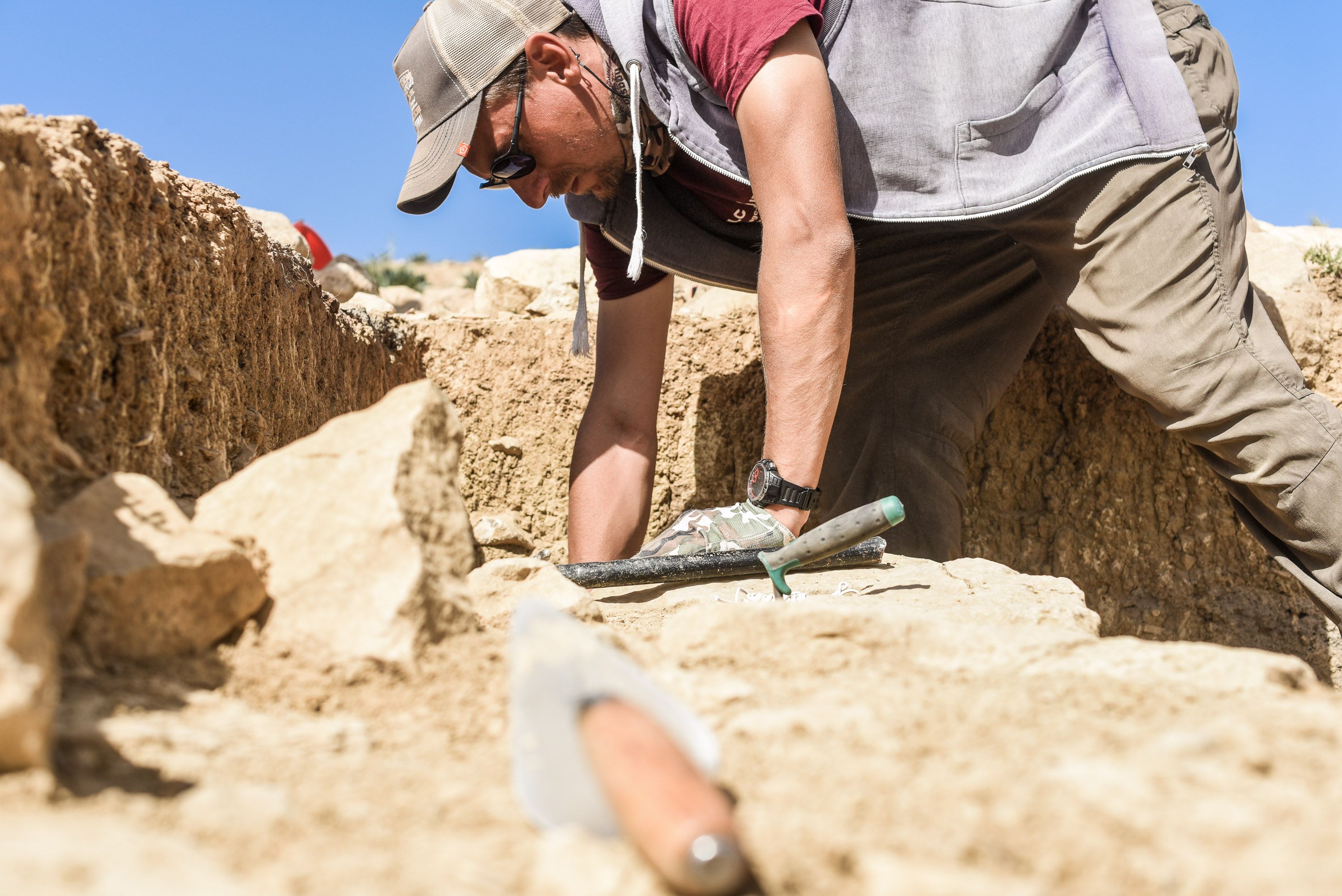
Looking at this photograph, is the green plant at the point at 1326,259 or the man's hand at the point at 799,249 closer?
the man's hand at the point at 799,249

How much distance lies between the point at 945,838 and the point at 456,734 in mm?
499

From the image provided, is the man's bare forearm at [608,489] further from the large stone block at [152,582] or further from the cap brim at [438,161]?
the large stone block at [152,582]

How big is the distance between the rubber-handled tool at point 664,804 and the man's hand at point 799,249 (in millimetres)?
1340

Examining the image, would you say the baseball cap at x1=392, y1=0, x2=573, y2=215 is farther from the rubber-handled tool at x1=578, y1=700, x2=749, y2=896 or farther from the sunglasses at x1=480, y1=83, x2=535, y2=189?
the rubber-handled tool at x1=578, y1=700, x2=749, y2=896

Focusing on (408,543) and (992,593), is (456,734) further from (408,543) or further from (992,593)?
(992,593)

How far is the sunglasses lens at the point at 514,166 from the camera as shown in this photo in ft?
7.82

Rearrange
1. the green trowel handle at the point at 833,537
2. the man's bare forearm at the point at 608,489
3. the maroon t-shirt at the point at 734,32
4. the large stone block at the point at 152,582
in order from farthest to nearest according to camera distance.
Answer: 1. the man's bare forearm at the point at 608,489
2. the maroon t-shirt at the point at 734,32
3. the green trowel handle at the point at 833,537
4. the large stone block at the point at 152,582

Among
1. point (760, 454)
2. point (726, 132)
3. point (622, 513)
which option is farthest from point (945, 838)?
point (760, 454)

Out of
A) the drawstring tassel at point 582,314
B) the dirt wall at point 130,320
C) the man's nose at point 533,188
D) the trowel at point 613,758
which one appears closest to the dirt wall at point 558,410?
the drawstring tassel at point 582,314

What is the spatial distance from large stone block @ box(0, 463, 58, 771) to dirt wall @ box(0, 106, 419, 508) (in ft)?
1.25

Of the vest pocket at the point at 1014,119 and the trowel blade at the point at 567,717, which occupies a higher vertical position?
the vest pocket at the point at 1014,119

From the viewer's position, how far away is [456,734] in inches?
39.1

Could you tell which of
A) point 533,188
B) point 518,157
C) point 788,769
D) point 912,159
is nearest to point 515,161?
point 518,157

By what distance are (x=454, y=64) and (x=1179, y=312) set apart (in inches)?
71.2
